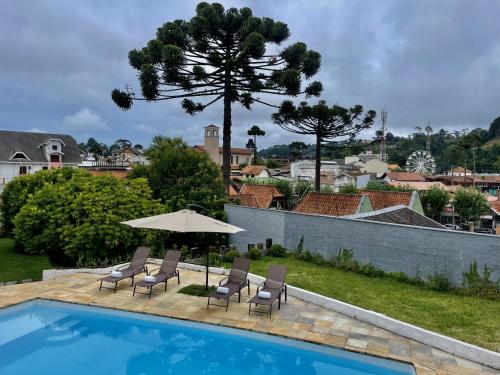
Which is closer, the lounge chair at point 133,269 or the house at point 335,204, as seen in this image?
the lounge chair at point 133,269

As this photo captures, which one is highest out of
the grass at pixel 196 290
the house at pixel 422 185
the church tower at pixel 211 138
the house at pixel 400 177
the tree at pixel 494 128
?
the tree at pixel 494 128

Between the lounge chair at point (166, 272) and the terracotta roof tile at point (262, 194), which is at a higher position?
the terracotta roof tile at point (262, 194)

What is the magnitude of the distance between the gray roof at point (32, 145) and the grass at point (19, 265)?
34263mm

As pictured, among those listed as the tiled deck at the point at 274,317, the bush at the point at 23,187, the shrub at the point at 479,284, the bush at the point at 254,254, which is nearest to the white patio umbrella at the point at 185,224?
the tiled deck at the point at 274,317

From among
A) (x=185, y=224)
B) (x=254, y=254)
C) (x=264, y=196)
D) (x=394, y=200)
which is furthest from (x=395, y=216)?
(x=264, y=196)

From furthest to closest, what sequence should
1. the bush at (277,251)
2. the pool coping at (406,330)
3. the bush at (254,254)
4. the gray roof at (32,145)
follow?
the gray roof at (32,145) < the bush at (277,251) < the bush at (254,254) < the pool coping at (406,330)

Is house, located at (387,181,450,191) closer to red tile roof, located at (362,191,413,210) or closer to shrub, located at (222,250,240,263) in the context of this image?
red tile roof, located at (362,191,413,210)

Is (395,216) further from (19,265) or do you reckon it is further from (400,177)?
(400,177)

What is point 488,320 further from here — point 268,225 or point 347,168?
point 347,168

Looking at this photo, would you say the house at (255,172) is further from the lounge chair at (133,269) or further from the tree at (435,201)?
the lounge chair at (133,269)

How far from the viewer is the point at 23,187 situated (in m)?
22.2

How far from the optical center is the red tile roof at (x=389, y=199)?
27250 millimetres

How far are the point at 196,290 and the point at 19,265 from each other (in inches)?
418

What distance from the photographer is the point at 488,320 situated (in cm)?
982
